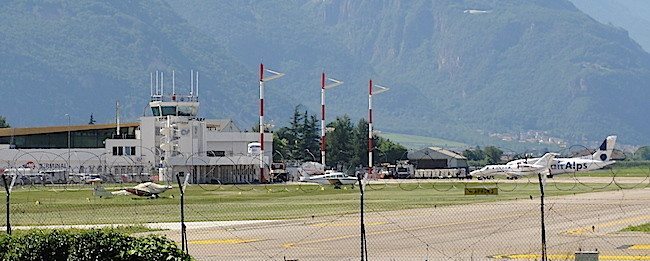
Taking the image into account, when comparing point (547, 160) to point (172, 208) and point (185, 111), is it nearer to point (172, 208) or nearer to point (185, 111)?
point (185, 111)

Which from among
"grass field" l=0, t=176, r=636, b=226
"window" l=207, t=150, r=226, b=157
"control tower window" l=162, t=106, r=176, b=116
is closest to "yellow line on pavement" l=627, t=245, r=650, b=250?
"grass field" l=0, t=176, r=636, b=226

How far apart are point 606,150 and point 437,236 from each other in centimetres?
11456

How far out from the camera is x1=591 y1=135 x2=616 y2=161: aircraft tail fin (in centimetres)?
15462

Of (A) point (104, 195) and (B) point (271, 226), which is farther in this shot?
(A) point (104, 195)

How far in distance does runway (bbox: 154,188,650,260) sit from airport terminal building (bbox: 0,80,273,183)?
8298 cm

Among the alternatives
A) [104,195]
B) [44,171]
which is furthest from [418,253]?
[44,171]

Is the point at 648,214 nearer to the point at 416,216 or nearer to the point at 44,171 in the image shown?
the point at 416,216

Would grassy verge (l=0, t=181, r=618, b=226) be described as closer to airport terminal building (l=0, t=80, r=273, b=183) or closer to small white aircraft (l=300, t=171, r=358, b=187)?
small white aircraft (l=300, t=171, r=358, b=187)

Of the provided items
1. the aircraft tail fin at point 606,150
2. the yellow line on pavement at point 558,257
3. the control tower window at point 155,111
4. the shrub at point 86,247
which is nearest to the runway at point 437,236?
the yellow line on pavement at point 558,257

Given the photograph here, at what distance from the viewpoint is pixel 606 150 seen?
6147 inches

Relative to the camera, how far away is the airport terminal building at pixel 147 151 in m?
146

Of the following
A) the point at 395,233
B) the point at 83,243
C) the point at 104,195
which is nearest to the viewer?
the point at 83,243

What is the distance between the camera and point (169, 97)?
548 ft

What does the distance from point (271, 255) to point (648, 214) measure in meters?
24.3
